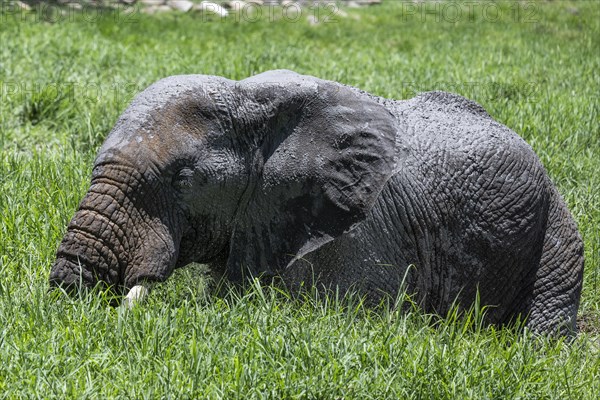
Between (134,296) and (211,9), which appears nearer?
(134,296)

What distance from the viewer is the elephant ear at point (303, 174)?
4.29 metres

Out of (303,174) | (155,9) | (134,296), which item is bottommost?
(155,9)

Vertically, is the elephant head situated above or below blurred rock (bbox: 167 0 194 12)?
above

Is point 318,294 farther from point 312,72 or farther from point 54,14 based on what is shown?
point 54,14

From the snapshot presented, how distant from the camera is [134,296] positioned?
3979mm

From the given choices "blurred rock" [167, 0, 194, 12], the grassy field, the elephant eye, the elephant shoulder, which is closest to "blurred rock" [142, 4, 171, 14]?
"blurred rock" [167, 0, 194, 12]

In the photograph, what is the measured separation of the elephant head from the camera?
161 inches

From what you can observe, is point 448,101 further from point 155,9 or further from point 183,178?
point 155,9

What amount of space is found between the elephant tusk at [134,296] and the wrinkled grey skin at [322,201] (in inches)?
1.7

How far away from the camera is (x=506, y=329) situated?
14.9 feet

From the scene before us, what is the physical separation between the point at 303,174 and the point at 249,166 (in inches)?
8.8

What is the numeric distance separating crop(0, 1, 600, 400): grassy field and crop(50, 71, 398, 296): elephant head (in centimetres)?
23

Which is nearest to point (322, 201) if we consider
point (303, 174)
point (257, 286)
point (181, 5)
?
point (303, 174)

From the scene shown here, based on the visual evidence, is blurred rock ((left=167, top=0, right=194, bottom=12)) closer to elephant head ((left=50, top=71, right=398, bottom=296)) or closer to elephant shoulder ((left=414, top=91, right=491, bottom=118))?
elephant shoulder ((left=414, top=91, right=491, bottom=118))
